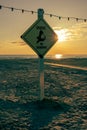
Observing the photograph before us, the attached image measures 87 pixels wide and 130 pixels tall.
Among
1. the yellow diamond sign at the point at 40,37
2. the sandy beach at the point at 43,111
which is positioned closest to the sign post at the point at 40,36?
the yellow diamond sign at the point at 40,37

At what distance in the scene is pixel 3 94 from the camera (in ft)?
46.6

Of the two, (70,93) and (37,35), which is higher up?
(37,35)

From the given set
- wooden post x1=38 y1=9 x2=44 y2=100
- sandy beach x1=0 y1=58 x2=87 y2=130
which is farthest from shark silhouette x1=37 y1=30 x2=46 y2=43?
sandy beach x1=0 y1=58 x2=87 y2=130

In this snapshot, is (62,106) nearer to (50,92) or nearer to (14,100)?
(14,100)

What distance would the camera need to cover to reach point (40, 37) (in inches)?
423

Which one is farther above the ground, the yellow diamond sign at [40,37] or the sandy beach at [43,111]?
the yellow diamond sign at [40,37]

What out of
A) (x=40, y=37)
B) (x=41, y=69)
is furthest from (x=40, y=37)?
(x=41, y=69)

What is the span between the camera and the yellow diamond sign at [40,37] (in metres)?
10.6

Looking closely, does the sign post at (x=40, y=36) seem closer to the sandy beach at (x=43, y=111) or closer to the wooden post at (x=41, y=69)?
the wooden post at (x=41, y=69)

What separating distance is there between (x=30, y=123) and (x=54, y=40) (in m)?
3.07

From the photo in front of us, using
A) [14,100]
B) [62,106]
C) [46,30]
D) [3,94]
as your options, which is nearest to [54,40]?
[46,30]

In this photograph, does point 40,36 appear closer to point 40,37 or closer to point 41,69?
point 40,37

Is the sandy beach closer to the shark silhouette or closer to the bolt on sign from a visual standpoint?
the bolt on sign

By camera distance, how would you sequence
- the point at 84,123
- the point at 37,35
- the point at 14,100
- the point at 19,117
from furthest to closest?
the point at 14,100 → the point at 37,35 → the point at 19,117 → the point at 84,123
